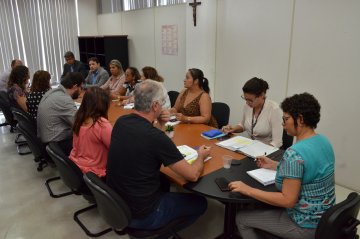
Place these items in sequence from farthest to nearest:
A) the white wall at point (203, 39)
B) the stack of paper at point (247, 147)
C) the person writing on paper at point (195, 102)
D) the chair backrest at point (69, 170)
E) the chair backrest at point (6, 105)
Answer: the white wall at point (203, 39) < the chair backrest at point (6, 105) < the person writing on paper at point (195, 102) < the stack of paper at point (247, 147) < the chair backrest at point (69, 170)

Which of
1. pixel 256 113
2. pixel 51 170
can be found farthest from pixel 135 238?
pixel 51 170

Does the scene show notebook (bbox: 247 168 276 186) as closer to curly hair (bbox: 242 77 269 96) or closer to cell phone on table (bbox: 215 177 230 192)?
cell phone on table (bbox: 215 177 230 192)

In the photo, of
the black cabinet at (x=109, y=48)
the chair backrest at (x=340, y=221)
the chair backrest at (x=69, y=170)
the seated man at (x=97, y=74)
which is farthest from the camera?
the black cabinet at (x=109, y=48)

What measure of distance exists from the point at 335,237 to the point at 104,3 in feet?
22.9

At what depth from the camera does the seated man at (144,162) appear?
5.25 ft

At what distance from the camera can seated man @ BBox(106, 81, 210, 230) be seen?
5.25ft

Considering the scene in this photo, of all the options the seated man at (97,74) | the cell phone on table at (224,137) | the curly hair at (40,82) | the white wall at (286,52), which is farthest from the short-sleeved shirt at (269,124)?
Answer: the seated man at (97,74)

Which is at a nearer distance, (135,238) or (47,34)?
(135,238)

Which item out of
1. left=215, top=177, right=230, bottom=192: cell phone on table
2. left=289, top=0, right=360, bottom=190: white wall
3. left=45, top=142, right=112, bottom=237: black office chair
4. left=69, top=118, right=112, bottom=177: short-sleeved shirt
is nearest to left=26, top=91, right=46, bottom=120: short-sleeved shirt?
left=69, top=118, right=112, bottom=177: short-sleeved shirt

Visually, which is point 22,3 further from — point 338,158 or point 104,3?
point 338,158

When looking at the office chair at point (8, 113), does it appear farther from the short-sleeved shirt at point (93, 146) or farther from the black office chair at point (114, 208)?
the black office chair at point (114, 208)

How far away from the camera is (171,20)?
5039 mm

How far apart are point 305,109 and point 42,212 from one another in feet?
8.25

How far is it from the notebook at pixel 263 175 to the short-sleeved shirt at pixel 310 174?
12 centimetres
